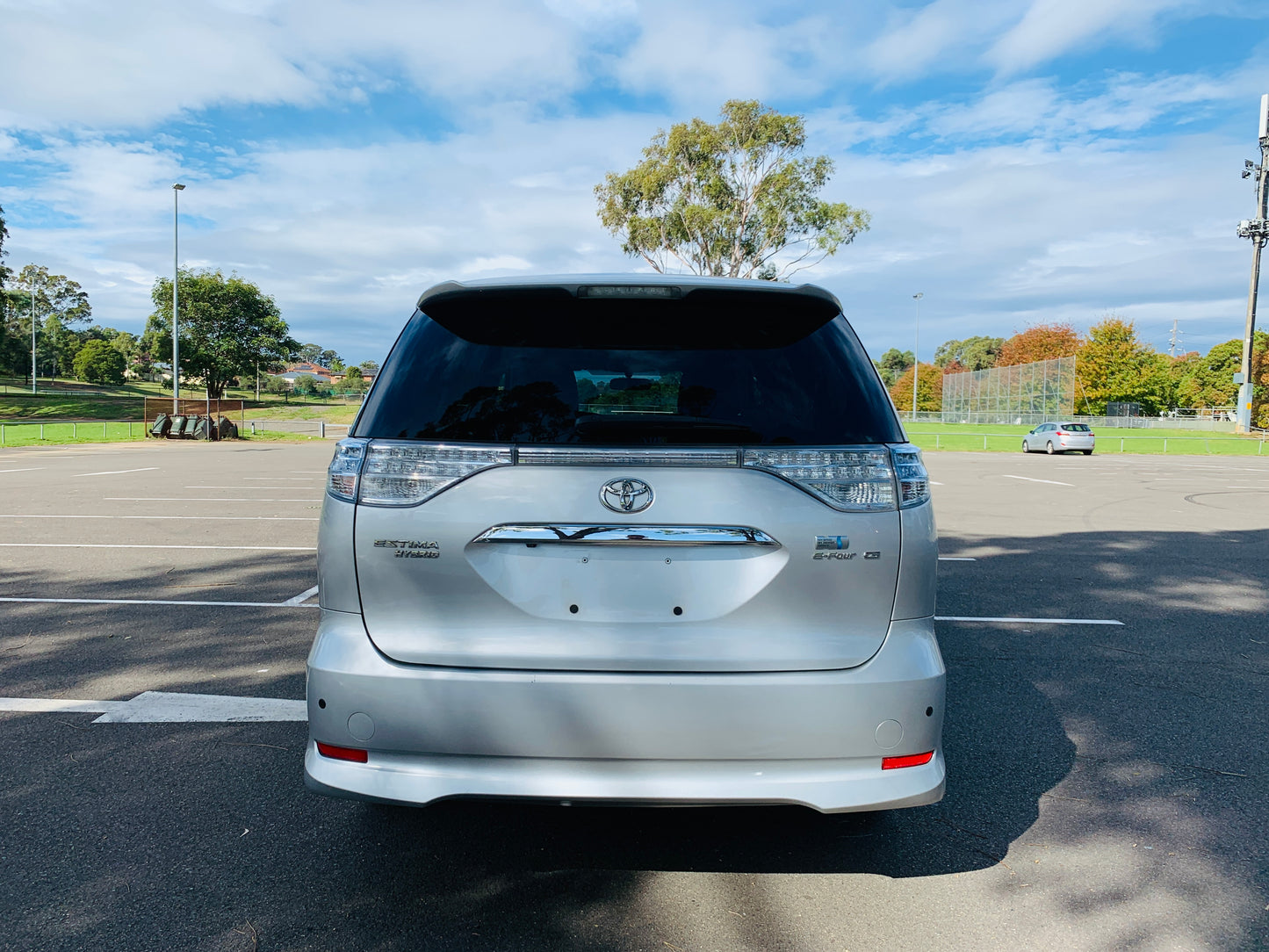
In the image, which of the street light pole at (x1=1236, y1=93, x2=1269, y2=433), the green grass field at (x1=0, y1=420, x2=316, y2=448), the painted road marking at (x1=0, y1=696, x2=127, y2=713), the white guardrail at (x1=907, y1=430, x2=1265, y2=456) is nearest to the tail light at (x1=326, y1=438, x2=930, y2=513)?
the painted road marking at (x1=0, y1=696, x2=127, y2=713)

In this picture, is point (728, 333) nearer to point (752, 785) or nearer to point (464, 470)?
point (464, 470)

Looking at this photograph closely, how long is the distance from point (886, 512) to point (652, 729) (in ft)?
2.80

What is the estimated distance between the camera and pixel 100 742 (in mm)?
3877

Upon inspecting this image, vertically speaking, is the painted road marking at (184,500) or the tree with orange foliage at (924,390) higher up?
the tree with orange foliage at (924,390)

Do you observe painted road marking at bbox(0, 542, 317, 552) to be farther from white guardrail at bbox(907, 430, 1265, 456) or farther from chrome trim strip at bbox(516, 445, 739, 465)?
white guardrail at bbox(907, 430, 1265, 456)

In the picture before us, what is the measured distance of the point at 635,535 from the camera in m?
2.41

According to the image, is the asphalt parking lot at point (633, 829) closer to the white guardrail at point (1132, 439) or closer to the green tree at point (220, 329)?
the white guardrail at point (1132, 439)

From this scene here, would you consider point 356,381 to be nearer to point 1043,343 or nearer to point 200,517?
point 1043,343

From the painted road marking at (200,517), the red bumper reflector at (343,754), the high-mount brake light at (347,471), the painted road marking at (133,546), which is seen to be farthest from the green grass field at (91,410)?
the red bumper reflector at (343,754)

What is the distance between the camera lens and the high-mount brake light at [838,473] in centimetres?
246

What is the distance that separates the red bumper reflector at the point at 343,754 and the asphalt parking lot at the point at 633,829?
0.47 m

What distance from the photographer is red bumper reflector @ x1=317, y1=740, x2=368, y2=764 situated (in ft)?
8.18

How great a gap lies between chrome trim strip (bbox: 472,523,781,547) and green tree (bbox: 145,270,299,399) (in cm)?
7073

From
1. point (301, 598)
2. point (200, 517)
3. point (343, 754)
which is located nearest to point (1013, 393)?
point (200, 517)
